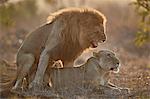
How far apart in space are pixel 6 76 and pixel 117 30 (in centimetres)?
1324

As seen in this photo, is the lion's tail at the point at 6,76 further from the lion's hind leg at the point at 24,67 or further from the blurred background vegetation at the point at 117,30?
the blurred background vegetation at the point at 117,30

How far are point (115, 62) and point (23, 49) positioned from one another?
1762 mm

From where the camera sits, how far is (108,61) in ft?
37.2

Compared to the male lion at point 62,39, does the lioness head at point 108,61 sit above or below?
below

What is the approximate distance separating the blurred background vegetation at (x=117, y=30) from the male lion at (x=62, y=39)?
1.12 meters

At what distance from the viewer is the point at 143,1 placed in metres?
13.9

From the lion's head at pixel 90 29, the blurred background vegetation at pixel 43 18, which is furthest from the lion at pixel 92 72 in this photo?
the blurred background vegetation at pixel 43 18

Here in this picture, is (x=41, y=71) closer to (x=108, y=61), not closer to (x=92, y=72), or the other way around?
(x=92, y=72)

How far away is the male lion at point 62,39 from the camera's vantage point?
11.5m

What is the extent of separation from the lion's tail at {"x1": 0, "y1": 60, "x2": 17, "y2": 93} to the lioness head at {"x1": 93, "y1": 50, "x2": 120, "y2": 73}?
1686 millimetres

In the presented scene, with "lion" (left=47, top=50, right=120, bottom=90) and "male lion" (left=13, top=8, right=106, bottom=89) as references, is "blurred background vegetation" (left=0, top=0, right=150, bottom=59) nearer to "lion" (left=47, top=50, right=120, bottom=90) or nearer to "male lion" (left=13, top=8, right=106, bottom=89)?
"male lion" (left=13, top=8, right=106, bottom=89)

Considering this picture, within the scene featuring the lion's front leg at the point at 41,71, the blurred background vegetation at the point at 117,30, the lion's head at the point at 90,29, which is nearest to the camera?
the lion's front leg at the point at 41,71

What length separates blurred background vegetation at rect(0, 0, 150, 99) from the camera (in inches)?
502

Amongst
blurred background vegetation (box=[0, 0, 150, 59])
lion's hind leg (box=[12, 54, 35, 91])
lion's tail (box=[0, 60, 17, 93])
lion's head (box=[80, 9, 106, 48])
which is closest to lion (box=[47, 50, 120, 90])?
lion's head (box=[80, 9, 106, 48])
